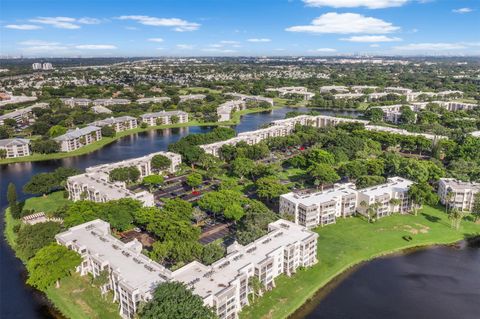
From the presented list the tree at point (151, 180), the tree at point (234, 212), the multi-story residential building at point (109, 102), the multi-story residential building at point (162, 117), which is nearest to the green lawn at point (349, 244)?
the tree at point (234, 212)

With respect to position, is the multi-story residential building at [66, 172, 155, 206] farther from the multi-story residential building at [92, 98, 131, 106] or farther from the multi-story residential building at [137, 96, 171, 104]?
the multi-story residential building at [137, 96, 171, 104]

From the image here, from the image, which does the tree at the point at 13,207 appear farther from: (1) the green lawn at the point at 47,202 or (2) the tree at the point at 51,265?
(2) the tree at the point at 51,265

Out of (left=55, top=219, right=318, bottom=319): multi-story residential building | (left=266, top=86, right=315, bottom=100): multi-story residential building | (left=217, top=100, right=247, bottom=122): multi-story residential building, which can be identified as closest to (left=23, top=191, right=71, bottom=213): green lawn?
(left=55, top=219, right=318, bottom=319): multi-story residential building

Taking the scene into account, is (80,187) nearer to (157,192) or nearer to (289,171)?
(157,192)

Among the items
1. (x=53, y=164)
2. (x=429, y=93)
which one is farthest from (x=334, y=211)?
(x=429, y=93)

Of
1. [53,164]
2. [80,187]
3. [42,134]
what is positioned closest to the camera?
[80,187]
